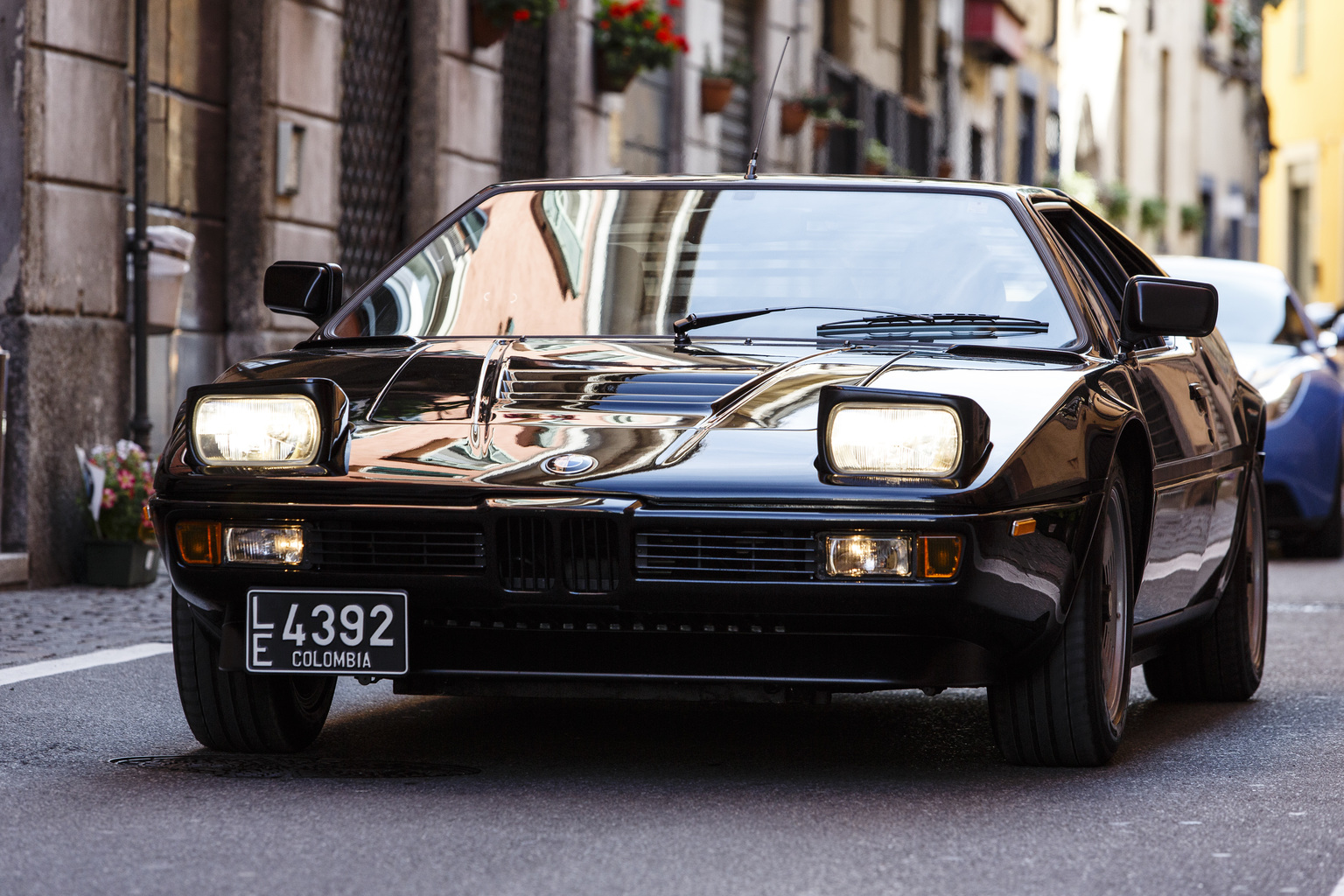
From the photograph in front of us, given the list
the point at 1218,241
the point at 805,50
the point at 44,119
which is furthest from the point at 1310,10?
the point at 44,119

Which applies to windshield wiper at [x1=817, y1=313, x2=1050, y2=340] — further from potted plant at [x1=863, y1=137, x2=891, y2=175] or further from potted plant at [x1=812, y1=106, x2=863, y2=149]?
potted plant at [x1=863, y1=137, x2=891, y2=175]

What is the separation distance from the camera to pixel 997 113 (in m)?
31.1

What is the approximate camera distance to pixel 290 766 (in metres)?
4.96

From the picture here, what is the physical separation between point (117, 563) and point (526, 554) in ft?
17.4

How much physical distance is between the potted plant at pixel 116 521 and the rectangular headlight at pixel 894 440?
5.44m

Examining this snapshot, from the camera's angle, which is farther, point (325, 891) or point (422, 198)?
point (422, 198)

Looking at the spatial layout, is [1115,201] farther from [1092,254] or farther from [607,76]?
[1092,254]

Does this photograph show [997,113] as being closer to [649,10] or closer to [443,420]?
[649,10]

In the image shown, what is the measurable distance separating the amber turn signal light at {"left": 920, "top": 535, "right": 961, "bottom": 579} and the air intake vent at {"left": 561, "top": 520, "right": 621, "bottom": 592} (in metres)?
0.57

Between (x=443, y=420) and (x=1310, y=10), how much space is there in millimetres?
40453

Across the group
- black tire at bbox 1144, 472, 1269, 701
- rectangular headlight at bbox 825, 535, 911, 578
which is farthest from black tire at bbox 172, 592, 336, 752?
black tire at bbox 1144, 472, 1269, 701

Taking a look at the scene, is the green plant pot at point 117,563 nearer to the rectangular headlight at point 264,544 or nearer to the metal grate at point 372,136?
the metal grate at point 372,136

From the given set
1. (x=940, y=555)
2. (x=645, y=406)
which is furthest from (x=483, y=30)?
(x=940, y=555)

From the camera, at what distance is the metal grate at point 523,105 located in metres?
15.6
